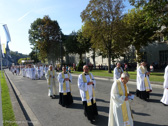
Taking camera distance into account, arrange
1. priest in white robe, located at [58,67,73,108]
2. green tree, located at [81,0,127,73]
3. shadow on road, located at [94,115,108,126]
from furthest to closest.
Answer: green tree, located at [81,0,127,73] → priest in white robe, located at [58,67,73,108] → shadow on road, located at [94,115,108,126]

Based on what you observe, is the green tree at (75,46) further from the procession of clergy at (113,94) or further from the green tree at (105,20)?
the procession of clergy at (113,94)

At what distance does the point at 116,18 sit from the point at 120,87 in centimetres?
1970

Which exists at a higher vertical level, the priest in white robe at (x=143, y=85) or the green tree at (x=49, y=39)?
the green tree at (x=49, y=39)

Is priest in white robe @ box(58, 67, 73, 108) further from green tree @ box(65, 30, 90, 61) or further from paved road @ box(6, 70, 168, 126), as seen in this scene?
green tree @ box(65, 30, 90, 61)

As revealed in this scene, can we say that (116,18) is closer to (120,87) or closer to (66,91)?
(66,91)

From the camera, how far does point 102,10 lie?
71.6ft

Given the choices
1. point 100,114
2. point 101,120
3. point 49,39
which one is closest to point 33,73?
point 100,114

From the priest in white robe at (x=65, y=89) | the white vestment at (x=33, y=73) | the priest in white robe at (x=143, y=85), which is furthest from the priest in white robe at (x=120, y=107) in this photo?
the white vestment at (x=33, y=73)

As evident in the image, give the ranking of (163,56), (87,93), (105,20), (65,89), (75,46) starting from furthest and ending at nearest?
1. (75,46)
2. (163,56)
3. (105,20)
4. (65,89)
5. (87,93)

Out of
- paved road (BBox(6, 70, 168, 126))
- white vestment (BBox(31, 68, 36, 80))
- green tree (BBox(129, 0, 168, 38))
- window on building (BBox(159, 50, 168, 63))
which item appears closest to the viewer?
paved road (BBox(6, 70, 168, 126))

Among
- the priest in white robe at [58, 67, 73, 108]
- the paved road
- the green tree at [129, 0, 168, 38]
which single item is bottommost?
the paved road

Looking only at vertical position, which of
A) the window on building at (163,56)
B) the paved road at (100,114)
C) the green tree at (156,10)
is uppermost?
the green tree at (156,10)

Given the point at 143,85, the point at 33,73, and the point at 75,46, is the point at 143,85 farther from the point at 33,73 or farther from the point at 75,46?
the point at 75,46

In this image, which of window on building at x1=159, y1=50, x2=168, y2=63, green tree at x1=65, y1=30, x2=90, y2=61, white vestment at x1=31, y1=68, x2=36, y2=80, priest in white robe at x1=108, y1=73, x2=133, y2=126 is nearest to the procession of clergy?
priest in white robe at x1=108, y1=73, x2=133, y2=126
